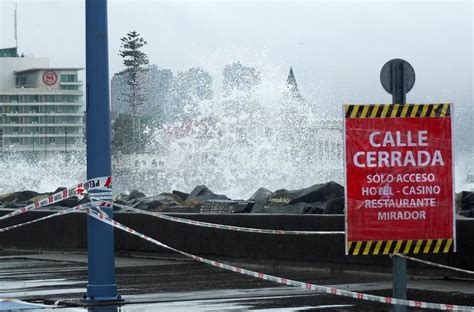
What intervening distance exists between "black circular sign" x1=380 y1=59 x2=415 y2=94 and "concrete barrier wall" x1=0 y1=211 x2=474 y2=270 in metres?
5.71

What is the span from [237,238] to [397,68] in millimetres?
9711

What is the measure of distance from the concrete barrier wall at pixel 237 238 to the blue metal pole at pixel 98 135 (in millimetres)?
4470

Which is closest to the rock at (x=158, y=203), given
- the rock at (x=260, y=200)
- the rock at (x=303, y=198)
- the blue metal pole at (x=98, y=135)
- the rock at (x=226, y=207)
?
the rock at (x=260, y=200)

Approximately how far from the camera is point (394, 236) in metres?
10.5

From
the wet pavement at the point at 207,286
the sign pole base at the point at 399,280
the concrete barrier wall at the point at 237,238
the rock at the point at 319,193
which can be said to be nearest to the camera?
the sign pole base at the point at 399,280

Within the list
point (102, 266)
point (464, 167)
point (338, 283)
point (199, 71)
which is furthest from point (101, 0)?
point (199, 71)

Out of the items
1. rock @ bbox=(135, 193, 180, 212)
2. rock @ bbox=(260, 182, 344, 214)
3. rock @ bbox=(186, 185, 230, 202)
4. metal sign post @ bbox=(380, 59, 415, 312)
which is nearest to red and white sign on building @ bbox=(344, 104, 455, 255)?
metal sign post @ bbox=(380, 59, 415, 312)

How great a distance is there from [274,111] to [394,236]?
119 feet

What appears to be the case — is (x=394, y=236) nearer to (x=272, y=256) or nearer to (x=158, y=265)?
(x=272, y=256)

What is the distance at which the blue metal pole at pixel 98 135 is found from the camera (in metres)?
14.1

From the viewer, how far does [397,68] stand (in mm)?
10531

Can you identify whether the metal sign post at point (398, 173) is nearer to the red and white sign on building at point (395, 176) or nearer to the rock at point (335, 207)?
the red and white sign on building at point (395, 176)

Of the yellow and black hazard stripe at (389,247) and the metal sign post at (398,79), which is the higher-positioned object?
the metal sign post at (398,79)

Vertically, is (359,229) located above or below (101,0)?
below
